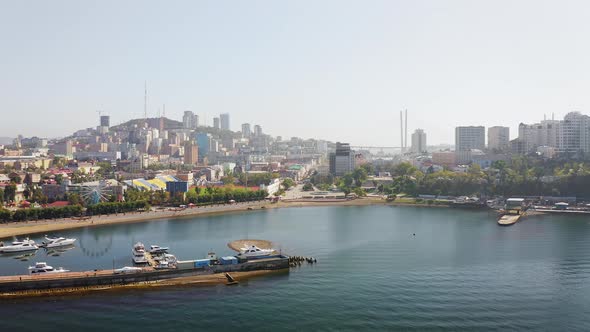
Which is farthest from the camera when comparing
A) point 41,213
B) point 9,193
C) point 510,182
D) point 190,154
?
point 190,154

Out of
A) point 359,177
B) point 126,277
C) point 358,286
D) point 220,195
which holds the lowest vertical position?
point 358,286

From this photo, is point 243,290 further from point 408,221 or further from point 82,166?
point 82,166

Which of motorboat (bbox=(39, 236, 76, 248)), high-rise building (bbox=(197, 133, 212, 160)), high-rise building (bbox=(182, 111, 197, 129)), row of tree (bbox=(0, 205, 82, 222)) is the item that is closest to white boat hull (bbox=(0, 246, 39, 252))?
motorboat (bbox=(39, 236, 76, 248))

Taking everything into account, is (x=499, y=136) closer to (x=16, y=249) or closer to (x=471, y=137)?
(x=471, y=137)

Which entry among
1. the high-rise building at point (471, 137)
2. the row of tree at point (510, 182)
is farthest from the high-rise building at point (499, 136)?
the row of tree at point (510, 182)

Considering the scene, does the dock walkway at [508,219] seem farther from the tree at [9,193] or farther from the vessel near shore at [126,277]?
the tree at [9,193]

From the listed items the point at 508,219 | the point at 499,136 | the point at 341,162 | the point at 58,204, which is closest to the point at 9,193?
the point at 58,204
